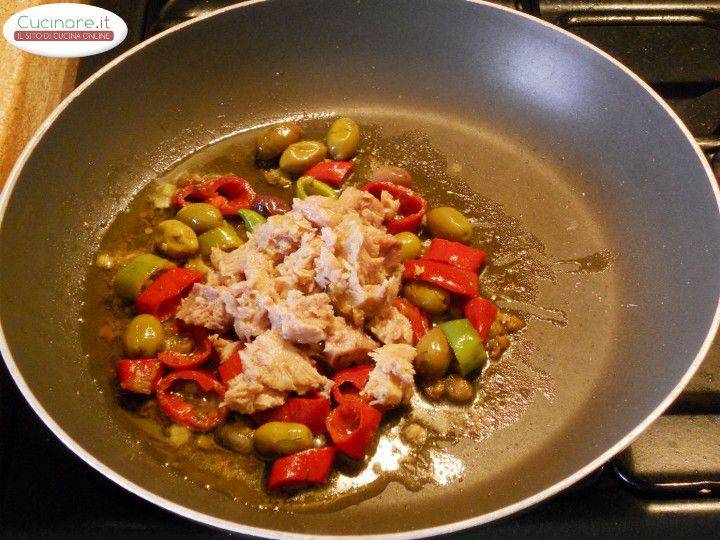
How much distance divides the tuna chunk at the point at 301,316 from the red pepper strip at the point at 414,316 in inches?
7.9

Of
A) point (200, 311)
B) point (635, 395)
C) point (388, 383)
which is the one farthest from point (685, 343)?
point (200, 311)

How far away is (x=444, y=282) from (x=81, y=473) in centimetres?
96

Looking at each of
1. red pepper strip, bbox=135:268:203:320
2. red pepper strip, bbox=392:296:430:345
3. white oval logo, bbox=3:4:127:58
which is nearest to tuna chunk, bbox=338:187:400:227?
red pepper strip, bbox=392:296:430:345

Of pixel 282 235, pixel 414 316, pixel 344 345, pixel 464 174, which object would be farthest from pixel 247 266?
pixel 464 174

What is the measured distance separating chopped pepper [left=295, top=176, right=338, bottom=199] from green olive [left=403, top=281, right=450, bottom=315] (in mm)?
393

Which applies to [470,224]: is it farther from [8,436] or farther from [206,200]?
[8,436]

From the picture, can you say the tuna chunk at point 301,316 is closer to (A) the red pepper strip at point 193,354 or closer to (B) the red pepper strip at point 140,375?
(A) the red pepper strip at point 193,354

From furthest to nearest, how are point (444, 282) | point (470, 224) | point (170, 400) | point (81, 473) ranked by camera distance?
1. point (470, 224)
2. point (444, 282)
3. point (170, 400)
4. point (81, 473)

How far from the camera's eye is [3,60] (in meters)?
1.88

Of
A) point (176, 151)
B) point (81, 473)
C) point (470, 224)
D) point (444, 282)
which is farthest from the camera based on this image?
point (176, 151)

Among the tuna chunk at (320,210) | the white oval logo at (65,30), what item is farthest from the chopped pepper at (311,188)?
the white oval logo at (65,30)

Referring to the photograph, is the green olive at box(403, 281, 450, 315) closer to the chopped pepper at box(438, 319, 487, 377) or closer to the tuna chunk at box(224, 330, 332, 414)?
the chopped pepper at box(438, 319, 487, 377)

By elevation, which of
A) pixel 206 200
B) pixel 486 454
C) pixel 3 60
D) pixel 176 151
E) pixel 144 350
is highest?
pixel 3 60

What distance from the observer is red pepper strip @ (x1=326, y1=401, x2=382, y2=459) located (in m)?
1.40
